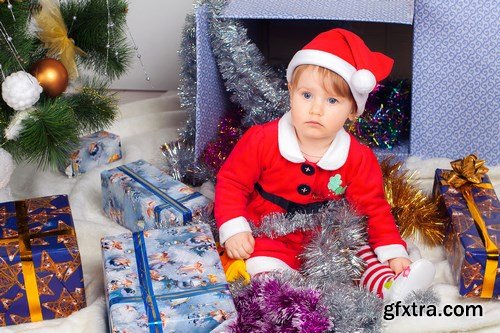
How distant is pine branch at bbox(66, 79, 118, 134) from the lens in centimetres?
178

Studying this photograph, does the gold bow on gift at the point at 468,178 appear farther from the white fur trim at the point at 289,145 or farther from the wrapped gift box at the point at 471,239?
the white fur trim at the point at 289,145

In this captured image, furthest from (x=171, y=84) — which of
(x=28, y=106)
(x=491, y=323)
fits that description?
(x=491, y=323)

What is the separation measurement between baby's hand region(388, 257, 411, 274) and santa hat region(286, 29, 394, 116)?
0.32 meters

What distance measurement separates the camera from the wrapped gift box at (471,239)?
144cm

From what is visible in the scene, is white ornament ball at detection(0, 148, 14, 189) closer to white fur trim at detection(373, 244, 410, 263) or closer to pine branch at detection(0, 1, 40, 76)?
pine branch at detection(0, 1, 40, 76)

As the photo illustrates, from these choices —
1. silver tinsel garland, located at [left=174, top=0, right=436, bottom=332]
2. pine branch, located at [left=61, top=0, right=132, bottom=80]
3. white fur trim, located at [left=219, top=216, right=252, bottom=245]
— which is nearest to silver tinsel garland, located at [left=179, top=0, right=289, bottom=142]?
silver tinsel garland, located at [left=174, top=0, right=436, bottom=332]

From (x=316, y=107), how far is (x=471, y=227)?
39 cm

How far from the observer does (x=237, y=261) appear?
1517 millimetres

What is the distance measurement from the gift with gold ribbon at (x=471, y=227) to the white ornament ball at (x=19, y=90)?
880 millimetres

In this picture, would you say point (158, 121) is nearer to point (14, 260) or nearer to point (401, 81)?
point (401, 81)

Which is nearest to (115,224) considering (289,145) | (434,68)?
→ (289,145)

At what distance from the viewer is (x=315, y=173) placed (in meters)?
1.55

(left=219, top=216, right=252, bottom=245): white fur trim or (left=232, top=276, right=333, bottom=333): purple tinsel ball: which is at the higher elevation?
(left=219, top=216, right=252, bottom=245): white fur trim

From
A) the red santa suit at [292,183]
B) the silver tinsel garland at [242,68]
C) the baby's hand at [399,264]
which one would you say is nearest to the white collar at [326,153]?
the red santa suit at [292,183]
